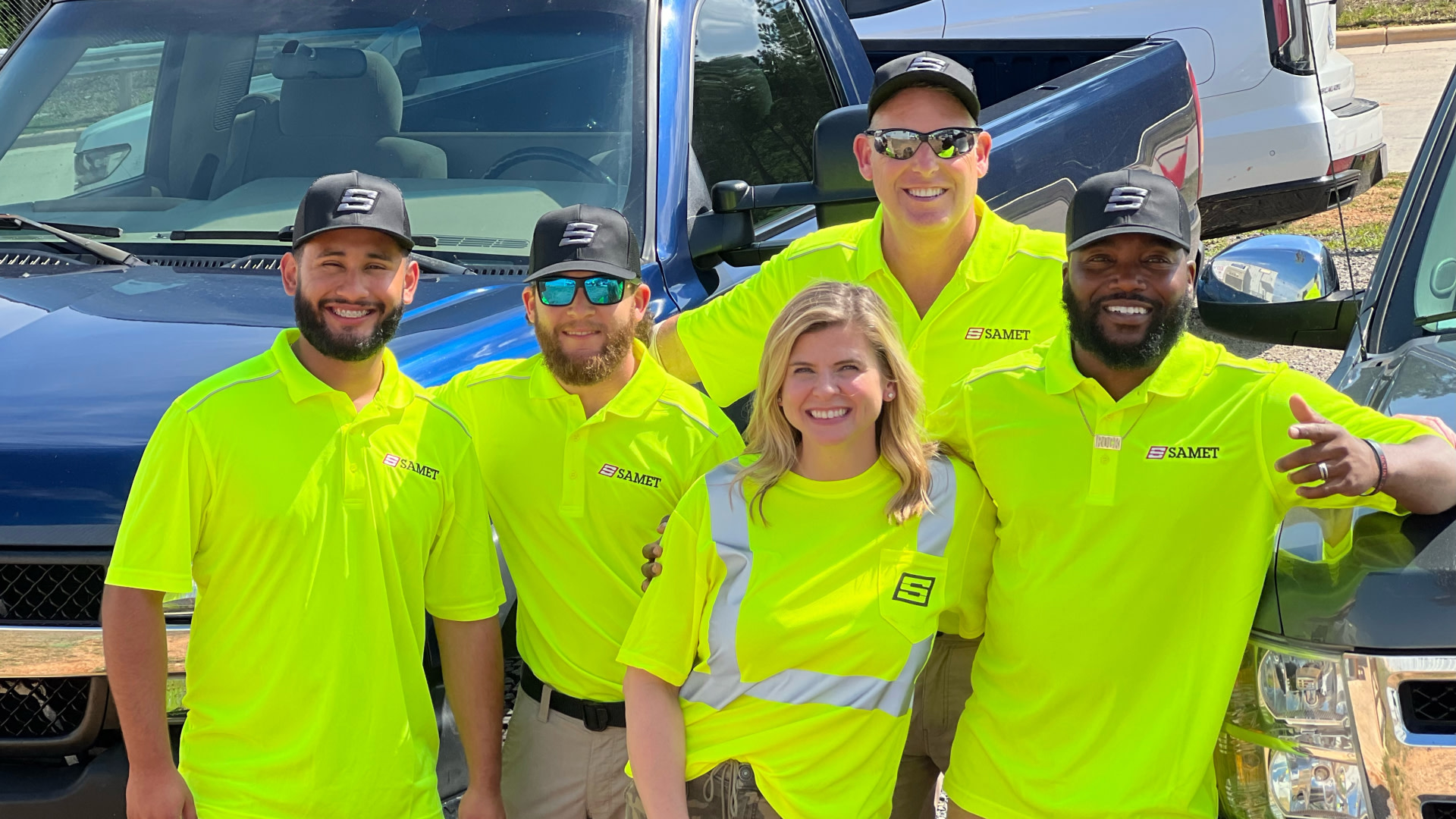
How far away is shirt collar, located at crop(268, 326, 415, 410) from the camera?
284 cm

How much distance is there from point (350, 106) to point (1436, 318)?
2670 millimetres

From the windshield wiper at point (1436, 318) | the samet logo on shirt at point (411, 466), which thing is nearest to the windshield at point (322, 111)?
the samet logo on shirt at point (411, 466)

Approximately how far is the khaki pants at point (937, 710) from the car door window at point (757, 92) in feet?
4.94

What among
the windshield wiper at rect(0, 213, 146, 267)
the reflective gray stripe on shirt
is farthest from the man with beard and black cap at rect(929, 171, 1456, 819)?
the windshield wiper at rect(0, 213, 146, 267)

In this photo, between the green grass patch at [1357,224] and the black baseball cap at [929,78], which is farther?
the green grass patch at [1357,224]

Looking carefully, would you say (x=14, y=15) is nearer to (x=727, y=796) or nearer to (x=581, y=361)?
(x=581, y=361)

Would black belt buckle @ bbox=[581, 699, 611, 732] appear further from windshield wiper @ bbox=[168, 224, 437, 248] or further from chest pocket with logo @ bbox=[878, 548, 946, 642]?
windshield wiper @ bbox=[168, 224, 437, 248]

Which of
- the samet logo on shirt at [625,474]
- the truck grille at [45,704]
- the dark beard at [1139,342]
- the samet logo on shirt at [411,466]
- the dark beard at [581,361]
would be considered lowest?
the truck grille at [45,704]

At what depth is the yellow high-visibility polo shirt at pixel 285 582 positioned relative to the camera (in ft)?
8.91

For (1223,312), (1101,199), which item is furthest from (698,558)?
(1223,312)

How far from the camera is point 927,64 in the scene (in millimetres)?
3498

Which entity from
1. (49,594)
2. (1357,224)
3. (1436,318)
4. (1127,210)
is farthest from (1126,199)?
(1357,224)

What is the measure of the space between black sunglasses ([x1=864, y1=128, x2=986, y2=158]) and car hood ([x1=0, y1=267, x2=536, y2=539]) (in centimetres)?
88

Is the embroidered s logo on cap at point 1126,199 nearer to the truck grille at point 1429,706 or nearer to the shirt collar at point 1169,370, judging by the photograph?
the shirt collar at point 1169,370
